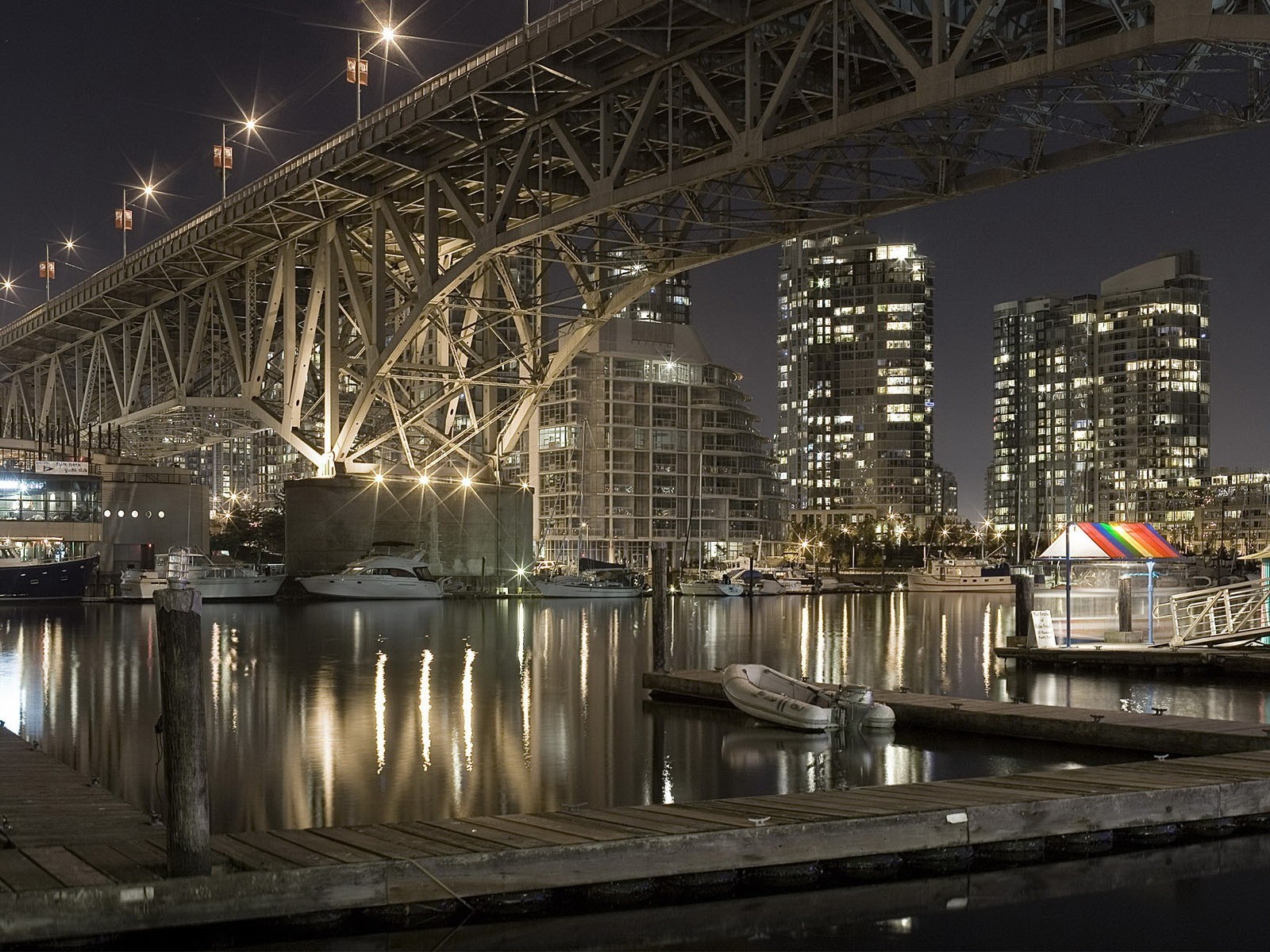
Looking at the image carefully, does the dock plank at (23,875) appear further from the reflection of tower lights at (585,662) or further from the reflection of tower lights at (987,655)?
the reflection of tower lights at (987,655)

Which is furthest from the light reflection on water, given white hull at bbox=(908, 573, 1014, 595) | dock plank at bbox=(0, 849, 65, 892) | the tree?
the tree

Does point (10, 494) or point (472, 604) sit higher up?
point (10, 494)

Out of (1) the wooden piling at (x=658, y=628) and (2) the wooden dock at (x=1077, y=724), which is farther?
(1) the wooden piling at (x=658, y=628)

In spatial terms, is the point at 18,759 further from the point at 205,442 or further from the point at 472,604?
the point at 205,442

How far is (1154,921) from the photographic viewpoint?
1245 centimetres

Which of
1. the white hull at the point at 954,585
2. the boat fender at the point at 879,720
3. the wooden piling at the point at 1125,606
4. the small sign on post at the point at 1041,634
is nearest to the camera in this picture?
the boat fender at the point at 879,720

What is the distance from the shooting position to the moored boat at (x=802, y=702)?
22.2m

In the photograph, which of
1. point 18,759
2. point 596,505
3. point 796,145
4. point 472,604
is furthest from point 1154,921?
point 596,505

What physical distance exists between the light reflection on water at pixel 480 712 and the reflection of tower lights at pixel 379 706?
3.1 inches

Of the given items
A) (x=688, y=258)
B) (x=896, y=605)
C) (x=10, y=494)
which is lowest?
(x=896, y=605)

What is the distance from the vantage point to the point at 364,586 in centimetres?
6669

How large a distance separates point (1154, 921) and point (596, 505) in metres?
107

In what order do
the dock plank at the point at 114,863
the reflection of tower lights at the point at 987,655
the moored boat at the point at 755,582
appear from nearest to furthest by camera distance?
the dock plank at the point at 114,863, the reflection of tower lights at the point at 987,655, the moored boat at the point at 755,582

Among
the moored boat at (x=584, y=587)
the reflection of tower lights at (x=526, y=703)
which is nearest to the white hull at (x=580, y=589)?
the moored boat at (x=584, y=587)
